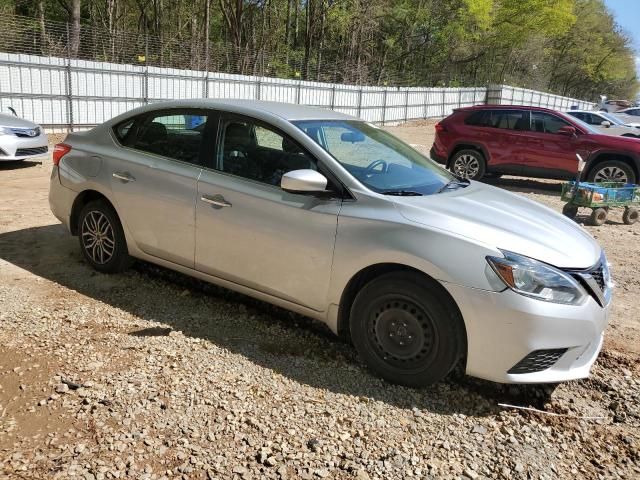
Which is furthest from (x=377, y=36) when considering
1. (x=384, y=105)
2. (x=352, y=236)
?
(x=352, y=236)

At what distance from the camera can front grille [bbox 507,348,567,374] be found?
122 inches

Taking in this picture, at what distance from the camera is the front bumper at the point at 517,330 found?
9.84 feet

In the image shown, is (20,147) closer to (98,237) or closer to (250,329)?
(98,237)

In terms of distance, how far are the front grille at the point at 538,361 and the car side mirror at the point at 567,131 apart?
360 inches

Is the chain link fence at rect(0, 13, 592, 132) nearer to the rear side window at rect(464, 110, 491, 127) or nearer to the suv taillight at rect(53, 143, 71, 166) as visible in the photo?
the rear side window at rect(464, 110, 491, 127)

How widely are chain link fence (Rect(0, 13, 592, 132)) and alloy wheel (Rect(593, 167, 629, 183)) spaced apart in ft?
41.9

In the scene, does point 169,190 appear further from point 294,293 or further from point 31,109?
point 31,109

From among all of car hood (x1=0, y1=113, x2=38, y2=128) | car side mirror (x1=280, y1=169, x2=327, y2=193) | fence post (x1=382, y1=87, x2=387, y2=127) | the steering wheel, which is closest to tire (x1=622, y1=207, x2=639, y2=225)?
the steering wheel

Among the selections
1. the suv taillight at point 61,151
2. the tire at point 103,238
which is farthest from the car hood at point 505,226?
the suv taillight at point 61,151

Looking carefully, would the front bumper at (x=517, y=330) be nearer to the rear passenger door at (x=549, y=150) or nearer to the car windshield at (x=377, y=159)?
the car windshield at (x=377, y=159)

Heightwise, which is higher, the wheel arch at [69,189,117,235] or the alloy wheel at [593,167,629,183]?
the wheel arch at [69,189,117,235]

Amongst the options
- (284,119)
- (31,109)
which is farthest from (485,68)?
(284,119)

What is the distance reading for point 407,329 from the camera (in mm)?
3291

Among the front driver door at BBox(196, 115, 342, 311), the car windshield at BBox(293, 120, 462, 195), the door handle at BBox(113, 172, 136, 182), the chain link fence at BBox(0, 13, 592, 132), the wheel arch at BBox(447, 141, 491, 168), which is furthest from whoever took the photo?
the chain link fence at BBox(0, 13, 592, 132)
